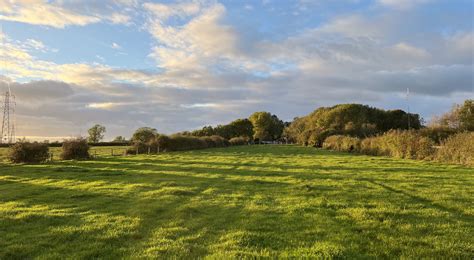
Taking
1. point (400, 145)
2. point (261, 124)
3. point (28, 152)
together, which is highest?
point (261, 124)

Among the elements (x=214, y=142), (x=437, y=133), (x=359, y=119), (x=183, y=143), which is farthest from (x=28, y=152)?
(x=359, y=119)

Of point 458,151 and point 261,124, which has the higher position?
point 261,124

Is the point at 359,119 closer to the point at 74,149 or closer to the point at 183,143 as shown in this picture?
the point at 183,143

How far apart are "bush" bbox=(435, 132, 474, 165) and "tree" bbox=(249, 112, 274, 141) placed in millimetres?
113214

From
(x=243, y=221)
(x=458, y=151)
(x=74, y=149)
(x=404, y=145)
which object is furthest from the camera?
(x=74, y=149)

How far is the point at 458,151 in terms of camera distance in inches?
1165

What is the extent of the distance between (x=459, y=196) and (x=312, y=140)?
245 feet

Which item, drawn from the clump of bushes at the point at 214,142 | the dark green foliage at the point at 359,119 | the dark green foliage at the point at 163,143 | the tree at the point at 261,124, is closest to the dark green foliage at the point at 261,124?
the tree at the point at 261,124

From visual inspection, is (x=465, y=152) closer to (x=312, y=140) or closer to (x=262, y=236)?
(x=262, y=236)

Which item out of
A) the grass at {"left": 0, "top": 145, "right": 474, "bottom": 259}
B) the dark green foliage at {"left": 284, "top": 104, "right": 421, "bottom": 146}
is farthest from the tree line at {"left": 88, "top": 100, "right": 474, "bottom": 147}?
the grass at {"left": 0, "top": 145, "right": 474, "bottom": 259}

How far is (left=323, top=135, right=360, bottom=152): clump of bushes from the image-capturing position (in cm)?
5515

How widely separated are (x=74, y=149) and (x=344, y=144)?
39062 millimetres

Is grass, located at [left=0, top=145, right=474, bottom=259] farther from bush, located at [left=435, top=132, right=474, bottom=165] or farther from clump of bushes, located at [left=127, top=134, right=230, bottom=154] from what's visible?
clump of bushes, located at [left=127, top=134, right=230, bottom=154]

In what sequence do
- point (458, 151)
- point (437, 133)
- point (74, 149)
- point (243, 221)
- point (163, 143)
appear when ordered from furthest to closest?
1. point (163, 143)
2. point (437, 133)
3. point (74, 149)
4. point (458, 151)
5. point (243, 221)
